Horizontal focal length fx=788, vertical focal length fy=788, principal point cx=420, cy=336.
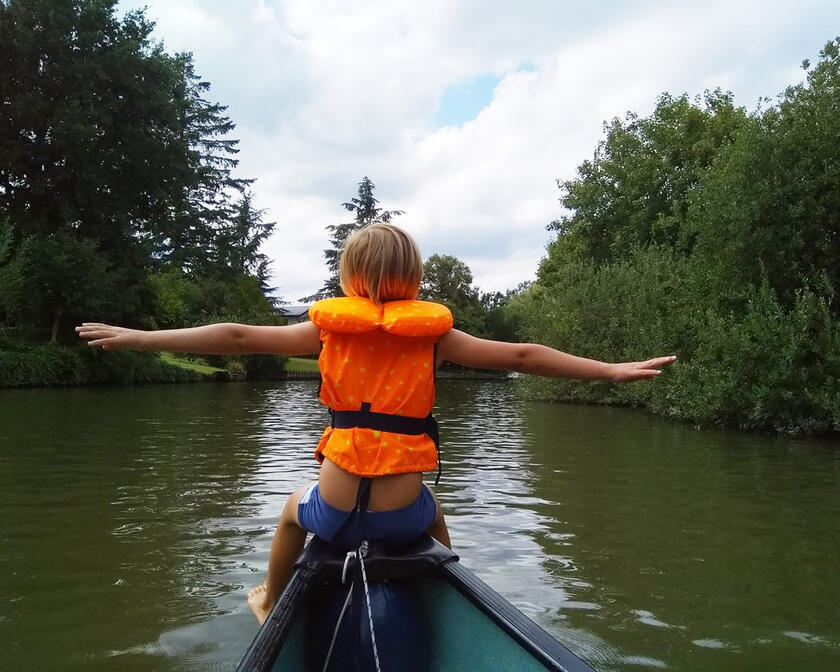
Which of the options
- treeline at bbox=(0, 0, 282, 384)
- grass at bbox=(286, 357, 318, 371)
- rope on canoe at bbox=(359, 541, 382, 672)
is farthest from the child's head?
grass at bbox=(286, 357, 318, 371)

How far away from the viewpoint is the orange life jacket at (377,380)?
8.95 feet

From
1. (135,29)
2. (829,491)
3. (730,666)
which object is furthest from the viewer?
(135,29)

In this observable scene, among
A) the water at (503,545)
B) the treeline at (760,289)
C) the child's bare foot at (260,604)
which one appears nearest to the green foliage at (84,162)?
the water at (503,545)

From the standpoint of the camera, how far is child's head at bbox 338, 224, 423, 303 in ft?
9.42

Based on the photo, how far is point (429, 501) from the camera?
300 centimetres

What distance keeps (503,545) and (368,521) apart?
354 centimetres

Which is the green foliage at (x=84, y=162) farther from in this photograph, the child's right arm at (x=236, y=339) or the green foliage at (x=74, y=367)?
the child's right arm at (x=236, y=339)

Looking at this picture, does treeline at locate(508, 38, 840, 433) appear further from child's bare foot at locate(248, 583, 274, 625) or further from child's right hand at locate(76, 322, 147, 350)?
child's right hand at locate(76, 322, 147, 350)

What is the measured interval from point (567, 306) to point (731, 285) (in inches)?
422

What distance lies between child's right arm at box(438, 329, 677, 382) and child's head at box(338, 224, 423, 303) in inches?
10.2

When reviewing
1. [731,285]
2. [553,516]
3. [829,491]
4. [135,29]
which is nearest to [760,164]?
[731,285]

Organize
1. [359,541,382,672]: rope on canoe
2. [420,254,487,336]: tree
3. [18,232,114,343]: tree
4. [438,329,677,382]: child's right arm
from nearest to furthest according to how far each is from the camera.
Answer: [359,541,382,672]: rope on canoe < [438,329,677,382]: child's right arm < [18,232,114,343]: tree < [420,254,487,336]: tree

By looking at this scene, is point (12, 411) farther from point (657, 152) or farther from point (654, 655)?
point (657, 152)

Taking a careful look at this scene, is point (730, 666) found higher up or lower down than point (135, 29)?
lower down
